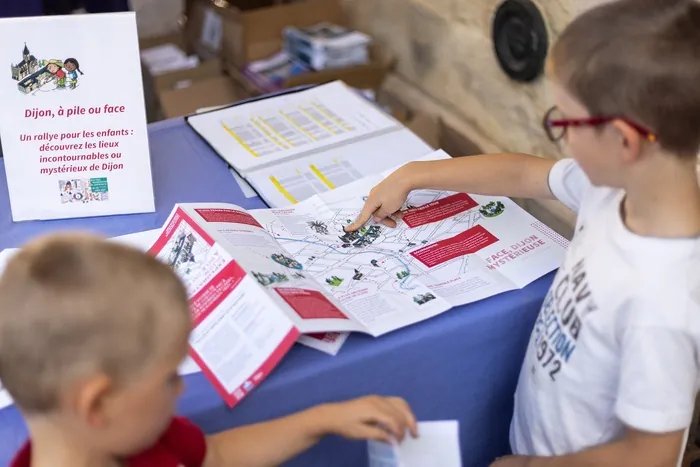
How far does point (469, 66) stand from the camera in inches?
86.3

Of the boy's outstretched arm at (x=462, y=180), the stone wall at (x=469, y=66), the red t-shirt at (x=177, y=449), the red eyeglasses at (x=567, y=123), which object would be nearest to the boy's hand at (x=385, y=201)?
the boy's outstretched arm at (x=462, y=180)

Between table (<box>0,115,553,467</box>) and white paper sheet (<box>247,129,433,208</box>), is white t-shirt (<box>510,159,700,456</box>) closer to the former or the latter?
table (<box>0,115,553,467</box>)

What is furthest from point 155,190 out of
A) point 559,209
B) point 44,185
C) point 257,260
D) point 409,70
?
point 409,70

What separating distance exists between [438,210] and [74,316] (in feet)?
2.45

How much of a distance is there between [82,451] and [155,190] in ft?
2.32

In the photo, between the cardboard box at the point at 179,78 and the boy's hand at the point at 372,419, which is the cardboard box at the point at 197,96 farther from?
the boy's hand at the point at 372,419

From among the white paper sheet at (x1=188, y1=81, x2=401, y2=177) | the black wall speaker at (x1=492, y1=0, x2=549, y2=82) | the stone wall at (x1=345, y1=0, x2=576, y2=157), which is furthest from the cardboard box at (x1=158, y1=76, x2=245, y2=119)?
the black wall speaker at (x1=492, y1=0, x2=549, y2=82)

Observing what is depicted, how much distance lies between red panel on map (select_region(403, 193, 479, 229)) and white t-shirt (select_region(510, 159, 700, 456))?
0.73 feet

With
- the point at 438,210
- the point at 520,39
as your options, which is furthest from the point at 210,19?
the point at 438,210

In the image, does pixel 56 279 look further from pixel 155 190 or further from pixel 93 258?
Answer: pixel 155 190

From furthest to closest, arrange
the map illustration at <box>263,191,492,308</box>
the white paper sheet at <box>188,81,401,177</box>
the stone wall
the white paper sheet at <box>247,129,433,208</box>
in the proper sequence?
the stone wall < the white paper sheet at <box>188,81,401,177</box> < the white paper sheet at <box>247,129,433,208</box> < the map illustration at <box>263,191,492,308</box>

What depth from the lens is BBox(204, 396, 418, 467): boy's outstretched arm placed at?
2.89 feet

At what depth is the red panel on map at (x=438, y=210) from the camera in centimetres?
124

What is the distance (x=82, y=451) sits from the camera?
2.31 ft
